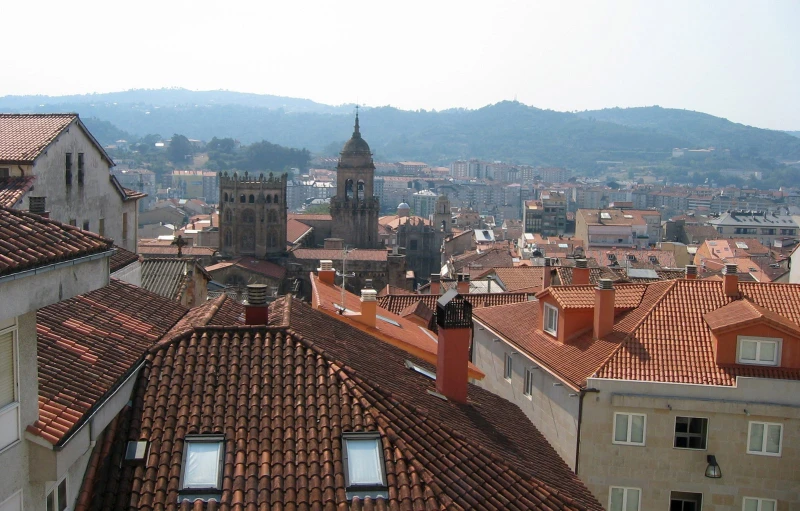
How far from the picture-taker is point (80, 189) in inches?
951

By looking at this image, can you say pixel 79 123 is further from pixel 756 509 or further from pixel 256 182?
pixel 256 182

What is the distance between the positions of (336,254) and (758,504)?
58840mm

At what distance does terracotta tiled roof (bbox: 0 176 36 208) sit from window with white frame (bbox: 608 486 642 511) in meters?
13.1

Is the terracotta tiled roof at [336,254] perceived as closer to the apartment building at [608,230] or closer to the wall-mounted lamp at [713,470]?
the apartment building at [608,230]

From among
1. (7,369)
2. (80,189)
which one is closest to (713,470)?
(7,369)

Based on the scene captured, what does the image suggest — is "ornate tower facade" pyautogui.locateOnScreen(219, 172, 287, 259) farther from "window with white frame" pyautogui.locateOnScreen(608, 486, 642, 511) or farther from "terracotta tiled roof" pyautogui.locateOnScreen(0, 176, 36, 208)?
"window with white frame" pyautogui.locateOnScreen(608, 486, 642, 511)

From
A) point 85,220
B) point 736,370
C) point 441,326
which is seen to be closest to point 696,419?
point 736,370

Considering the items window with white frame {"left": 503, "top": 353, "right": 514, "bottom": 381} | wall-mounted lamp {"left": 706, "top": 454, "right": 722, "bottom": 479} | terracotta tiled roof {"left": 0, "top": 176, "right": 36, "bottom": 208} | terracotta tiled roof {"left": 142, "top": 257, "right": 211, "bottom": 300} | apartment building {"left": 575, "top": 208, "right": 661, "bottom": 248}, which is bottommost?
apartment building {"left": 575, "top": 208, "right": 661, "bottom": 248}

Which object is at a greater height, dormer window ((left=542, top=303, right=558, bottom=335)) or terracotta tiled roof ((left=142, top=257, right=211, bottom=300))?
dormer window ((left=542, top=303, right=558, bottom=335))

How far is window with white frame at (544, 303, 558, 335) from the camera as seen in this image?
2047 centimetres

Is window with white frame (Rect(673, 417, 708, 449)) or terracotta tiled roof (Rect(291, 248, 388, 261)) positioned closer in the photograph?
window with white frame (Rect(673, 417, 708, 449))

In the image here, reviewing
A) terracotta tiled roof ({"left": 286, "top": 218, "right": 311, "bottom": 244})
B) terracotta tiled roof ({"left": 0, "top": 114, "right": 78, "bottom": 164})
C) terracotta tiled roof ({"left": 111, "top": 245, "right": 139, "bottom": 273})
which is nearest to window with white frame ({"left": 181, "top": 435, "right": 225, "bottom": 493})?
terracotta tiled roof ({"left": 111, "top": 245, "right": 139, "bottom": 273})

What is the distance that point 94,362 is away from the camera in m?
9.20

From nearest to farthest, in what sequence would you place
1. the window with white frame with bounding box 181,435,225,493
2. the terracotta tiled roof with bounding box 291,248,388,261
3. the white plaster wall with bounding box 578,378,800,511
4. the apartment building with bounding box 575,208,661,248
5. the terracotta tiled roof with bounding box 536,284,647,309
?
1. the window with white frame with bounding box 181,435,225,493
2. the white plaster wall with bounding box 578,378,800,511
3. the terracotta tiled roof with bounding box 536,284,647,309
4. the terracotta tiled roof with bounding box 291,248,388,261
5. the apartment building with bounding box 575,208,661,248
